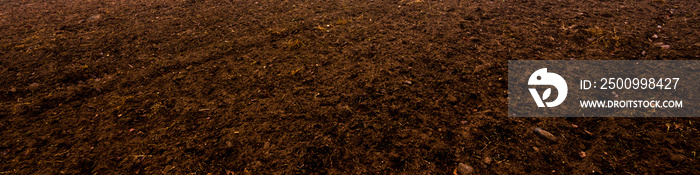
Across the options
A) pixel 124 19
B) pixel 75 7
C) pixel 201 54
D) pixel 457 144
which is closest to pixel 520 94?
pixel 457 144

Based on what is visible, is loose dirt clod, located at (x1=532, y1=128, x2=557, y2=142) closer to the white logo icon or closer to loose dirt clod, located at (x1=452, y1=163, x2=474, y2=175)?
the white logo icon

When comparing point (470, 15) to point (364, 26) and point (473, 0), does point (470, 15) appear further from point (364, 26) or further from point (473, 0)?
point (364, 26)

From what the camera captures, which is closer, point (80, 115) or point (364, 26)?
point (80, 115)

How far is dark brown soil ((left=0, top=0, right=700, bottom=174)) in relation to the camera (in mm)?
2406

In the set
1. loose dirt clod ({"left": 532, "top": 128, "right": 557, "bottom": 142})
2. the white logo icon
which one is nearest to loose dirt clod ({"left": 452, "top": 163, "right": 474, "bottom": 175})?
loose dirt clod ({"left": 532, "top": 128, "right": 557, "bottom": 142})

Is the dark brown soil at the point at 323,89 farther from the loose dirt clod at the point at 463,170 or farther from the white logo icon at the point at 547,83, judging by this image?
the white logo icon at the point at 547,83

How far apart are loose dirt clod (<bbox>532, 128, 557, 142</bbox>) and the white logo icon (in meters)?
0.40

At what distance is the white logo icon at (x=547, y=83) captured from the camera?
2892 millimetres

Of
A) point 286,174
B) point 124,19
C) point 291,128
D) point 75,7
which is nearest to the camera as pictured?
point 286,174

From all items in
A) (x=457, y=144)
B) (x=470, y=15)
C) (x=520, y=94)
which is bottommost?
(x=457, y=144)

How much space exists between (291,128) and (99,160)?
1.68 metres

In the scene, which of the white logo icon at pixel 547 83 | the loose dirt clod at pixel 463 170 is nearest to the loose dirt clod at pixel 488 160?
the loose dirt clod at pixel 463 170

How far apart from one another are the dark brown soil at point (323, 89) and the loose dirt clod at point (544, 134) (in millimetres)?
57

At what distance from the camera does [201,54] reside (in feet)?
13.1
